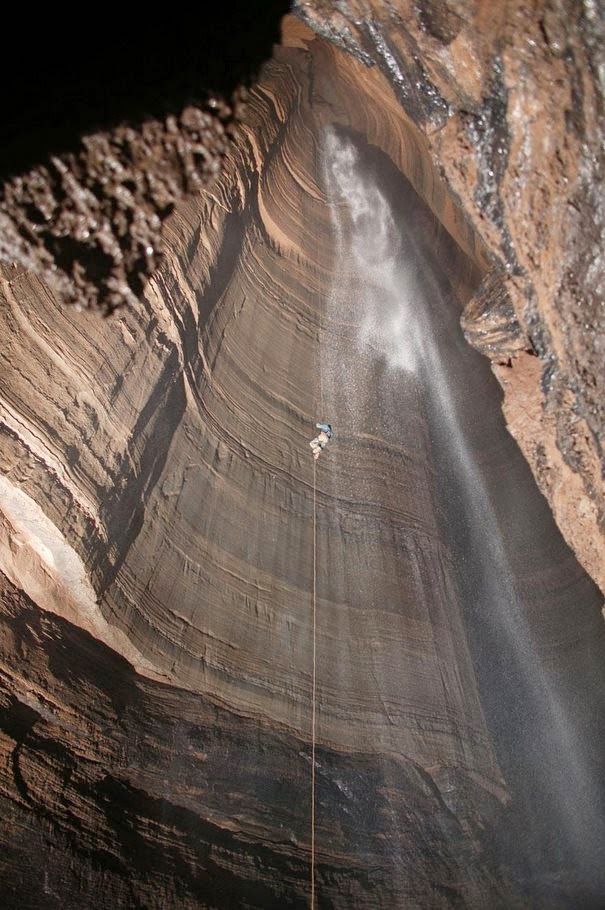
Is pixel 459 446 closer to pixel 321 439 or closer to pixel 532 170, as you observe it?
pixel 321 439

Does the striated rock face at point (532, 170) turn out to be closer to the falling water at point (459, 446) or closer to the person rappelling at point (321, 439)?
the falling water at point (459, 446)

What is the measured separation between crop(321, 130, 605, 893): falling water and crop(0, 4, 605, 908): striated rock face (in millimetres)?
20

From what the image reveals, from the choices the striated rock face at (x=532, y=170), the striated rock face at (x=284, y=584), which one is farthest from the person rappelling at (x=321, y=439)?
the striated rock face at (x=532, y=170)

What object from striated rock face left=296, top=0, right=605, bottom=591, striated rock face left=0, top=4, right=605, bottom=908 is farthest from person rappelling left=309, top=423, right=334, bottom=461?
striated rock face left=296, top=0, right=605, bottom=591

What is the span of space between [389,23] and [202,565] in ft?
10.6

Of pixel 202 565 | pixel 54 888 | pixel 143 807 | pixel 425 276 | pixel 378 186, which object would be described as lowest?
pixel 54 888

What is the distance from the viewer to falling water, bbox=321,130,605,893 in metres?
4.55

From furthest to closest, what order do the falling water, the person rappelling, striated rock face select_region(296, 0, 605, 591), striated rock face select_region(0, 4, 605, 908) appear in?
the person rappelling < the falling water < striated rock face select_region(0, 4, 605, 908) < striated rock face select_region(296, 0, 605, 591)

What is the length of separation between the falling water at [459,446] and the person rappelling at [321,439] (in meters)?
0.11

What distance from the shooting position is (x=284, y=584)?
4352 mm

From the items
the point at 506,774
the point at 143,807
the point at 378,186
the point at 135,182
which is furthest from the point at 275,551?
the point at 378,186

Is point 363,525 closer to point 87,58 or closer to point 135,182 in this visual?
point 135,182

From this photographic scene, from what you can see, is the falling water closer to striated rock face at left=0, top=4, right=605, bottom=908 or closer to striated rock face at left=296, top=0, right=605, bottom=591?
striated rock face at left=0, top=4, right=605, bottom=908

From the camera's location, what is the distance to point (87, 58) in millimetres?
4098
